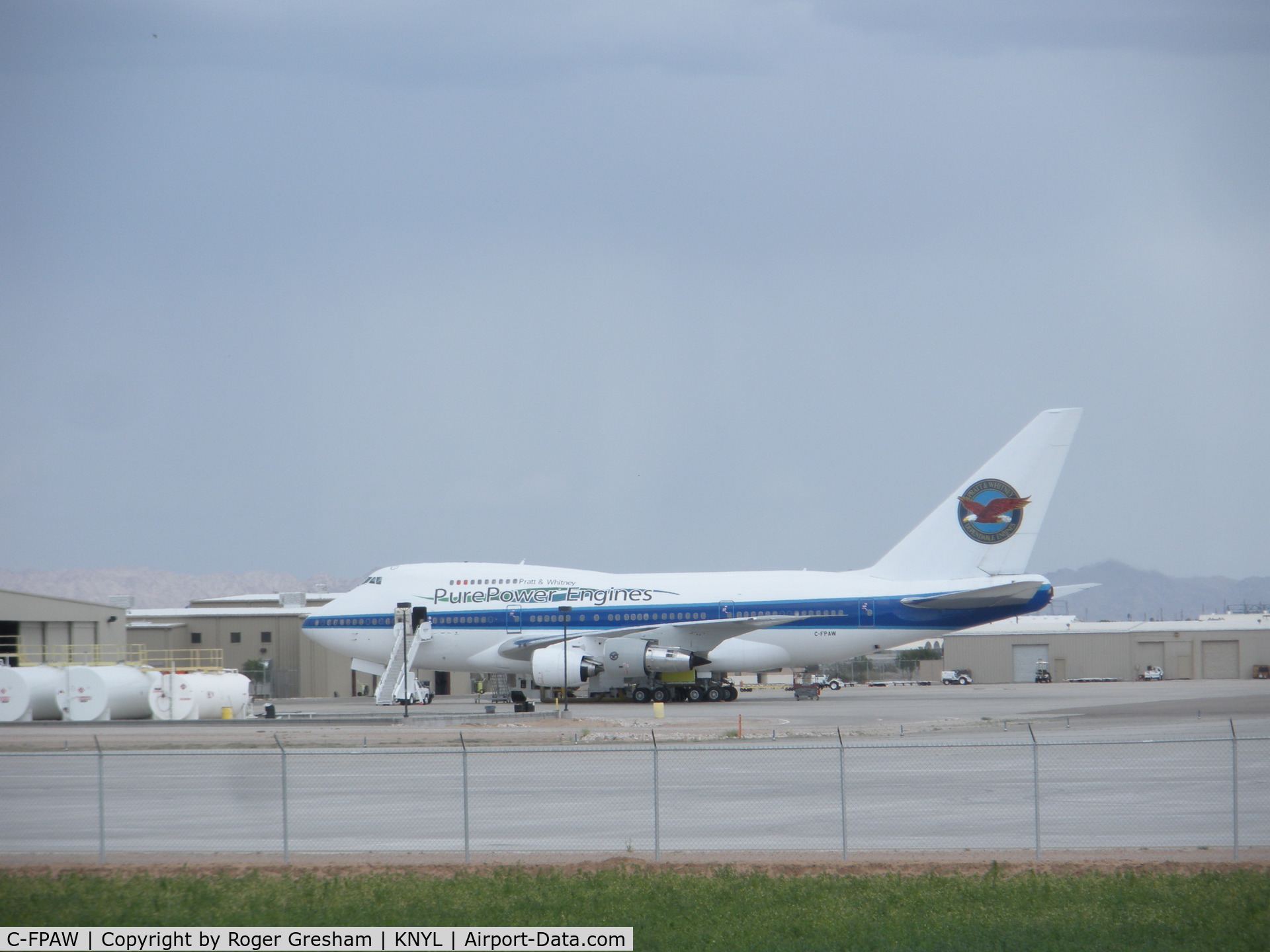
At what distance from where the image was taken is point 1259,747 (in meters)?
24.5

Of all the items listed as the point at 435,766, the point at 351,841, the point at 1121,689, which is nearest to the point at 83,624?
the point at 435,766

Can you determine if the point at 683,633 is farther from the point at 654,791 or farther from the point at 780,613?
the point at 654,791

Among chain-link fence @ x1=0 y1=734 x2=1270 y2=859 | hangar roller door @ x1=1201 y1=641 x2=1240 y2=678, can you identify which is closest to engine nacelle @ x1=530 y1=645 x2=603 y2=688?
chain-link fence @ x1=0 y1=734 x2=1270 y2=859

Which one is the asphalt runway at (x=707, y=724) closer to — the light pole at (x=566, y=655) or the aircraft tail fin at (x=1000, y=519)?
the light pole at (x=566, y=655)

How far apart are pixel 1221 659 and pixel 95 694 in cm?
6332

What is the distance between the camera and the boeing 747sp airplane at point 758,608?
42375 mm

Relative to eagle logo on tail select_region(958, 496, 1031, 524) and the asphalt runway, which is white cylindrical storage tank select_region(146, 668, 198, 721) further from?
A: eagle logo on tail select_region(958, 496, 1031, 524)

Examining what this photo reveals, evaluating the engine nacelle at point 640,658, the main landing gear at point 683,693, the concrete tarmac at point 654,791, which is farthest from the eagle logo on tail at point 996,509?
the concrete tarmac at point 654,791

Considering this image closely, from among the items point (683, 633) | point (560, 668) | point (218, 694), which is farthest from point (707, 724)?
point (218, 694)

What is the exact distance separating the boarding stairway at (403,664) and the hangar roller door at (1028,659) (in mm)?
43940

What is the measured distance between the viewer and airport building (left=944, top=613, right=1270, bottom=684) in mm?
72875

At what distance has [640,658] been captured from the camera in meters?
42.2

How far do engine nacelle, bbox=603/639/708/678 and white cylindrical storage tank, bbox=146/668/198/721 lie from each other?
13.8 m

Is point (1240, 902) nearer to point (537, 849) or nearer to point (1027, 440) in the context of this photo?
point (537, 849)
